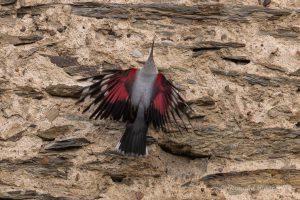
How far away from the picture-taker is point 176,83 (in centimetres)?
387

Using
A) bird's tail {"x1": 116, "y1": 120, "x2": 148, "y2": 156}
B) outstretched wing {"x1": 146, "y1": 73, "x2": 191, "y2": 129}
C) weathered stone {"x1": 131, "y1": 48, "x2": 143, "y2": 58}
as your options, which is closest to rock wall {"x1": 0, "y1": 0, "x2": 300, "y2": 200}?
weathered stone {"x1": 131, "y1": 48, "x2": 143, "y2": 58}

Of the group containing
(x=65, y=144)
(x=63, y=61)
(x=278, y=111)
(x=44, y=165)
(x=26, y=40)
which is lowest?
(x=44, y=165)

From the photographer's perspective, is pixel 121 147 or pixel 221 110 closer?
pixel 121 147

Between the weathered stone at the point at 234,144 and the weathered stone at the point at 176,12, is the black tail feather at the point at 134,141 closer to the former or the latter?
the weathered stone at the point at 234,144

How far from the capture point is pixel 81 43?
3.92m

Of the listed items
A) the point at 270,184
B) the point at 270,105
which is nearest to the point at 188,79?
the point at 270,105

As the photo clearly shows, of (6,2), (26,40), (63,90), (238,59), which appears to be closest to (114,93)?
(63,90)

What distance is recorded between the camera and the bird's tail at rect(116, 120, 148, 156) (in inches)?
139

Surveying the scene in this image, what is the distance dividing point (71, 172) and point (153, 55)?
918 mm

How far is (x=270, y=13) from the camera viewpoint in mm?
4004

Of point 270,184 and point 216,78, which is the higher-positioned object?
point 216,78

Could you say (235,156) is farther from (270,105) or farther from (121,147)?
(121,147)

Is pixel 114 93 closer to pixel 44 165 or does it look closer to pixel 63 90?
pixel 63 90

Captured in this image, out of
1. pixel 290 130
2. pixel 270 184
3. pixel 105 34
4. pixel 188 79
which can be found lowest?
pixel 270 184
